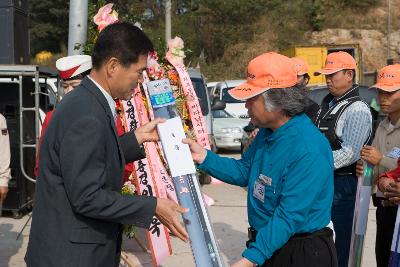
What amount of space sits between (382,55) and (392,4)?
18.4 ft

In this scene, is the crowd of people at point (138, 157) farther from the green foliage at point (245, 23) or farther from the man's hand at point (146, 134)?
the green foliage at point (245, 23)

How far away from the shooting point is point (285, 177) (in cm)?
256

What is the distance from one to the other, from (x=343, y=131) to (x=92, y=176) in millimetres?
2313

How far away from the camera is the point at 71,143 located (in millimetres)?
2223

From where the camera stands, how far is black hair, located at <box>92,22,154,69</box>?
236cm

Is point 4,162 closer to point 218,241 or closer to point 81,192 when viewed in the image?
point 218,241

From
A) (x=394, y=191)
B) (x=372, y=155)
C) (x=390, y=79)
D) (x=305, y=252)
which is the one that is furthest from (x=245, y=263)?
(x=390, y=79)

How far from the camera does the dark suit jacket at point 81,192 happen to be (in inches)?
87.7

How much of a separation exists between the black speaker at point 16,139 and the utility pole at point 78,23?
1.55 metres

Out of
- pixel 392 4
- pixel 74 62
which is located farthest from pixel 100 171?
pixel 392 4

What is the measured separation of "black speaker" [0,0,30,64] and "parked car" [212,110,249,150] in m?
7.29

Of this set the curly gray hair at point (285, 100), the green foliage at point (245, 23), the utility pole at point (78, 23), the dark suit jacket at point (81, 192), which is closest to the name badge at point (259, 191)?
the curly gray hair at point (285, 100)

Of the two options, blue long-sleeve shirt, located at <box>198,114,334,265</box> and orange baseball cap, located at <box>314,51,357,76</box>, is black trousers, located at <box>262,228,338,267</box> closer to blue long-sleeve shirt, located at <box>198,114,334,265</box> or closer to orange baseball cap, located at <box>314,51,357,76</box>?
blue long-sleeve shirt, located at <box>198,114,334,265</box>

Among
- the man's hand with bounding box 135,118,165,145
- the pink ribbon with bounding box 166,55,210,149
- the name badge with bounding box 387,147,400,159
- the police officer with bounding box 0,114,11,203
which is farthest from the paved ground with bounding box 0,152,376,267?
the man's hand with bounding box 135,118,165,145
